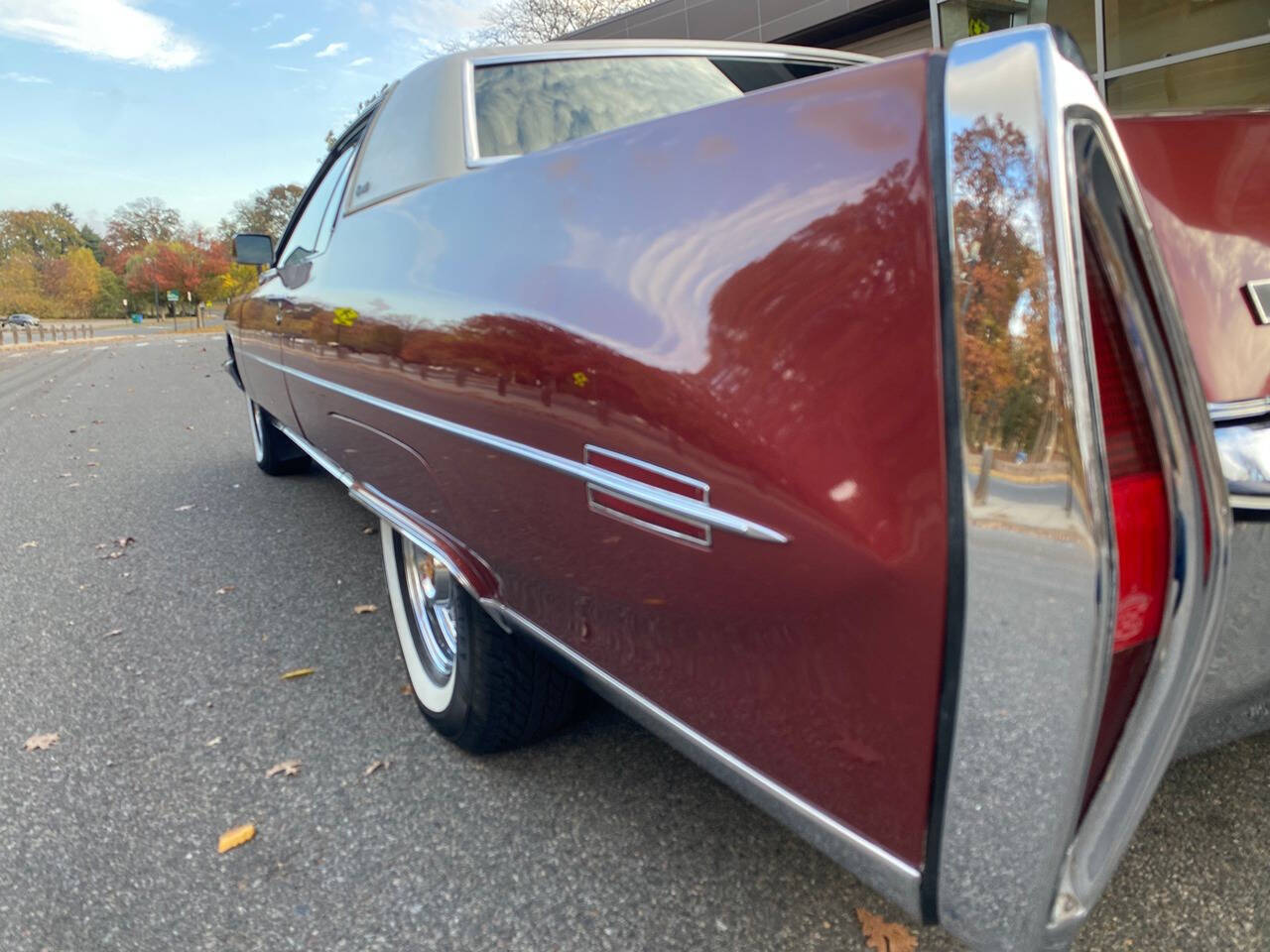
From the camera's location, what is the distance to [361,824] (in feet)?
6.88

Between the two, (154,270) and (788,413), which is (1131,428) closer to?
(788,413)

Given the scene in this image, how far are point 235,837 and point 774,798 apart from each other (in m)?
1.42

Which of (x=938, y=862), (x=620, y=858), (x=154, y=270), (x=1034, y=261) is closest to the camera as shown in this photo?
(x=1034, y=261)

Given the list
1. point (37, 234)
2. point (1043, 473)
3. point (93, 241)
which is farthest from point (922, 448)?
point (93, 241)

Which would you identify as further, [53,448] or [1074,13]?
[1074,13]

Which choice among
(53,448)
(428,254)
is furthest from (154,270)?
(428,254)

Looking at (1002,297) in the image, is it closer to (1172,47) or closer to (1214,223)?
(1214,223)

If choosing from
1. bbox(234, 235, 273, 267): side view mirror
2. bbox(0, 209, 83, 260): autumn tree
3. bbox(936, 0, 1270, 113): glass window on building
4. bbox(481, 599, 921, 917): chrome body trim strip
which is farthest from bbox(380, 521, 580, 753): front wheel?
bbox(0, 209, 83, 260): autumn tree

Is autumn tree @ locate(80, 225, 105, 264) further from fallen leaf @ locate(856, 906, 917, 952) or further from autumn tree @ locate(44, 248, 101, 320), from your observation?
fallen leaf @ locate(856, 906, 917, 952)

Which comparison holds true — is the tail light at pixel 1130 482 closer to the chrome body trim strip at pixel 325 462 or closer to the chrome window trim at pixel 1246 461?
the chrome window trim at pixel 1246 461

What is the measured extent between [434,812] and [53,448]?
664cm

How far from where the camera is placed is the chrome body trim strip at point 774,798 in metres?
1.10

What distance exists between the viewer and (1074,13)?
31.2 ft

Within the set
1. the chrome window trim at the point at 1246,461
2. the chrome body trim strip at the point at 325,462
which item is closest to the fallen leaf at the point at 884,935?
the chrome window trim at the point at 1246,461
